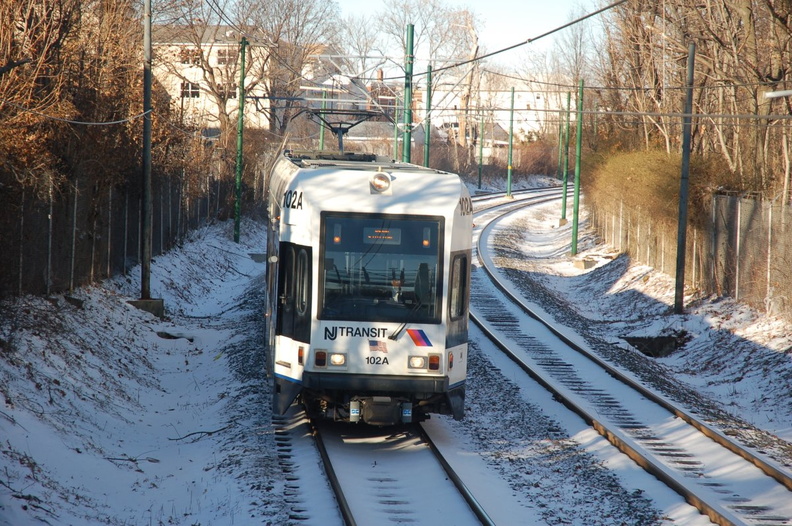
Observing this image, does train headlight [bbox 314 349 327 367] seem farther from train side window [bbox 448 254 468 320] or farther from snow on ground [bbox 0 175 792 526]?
train side window [bbox 448 254 468 320]

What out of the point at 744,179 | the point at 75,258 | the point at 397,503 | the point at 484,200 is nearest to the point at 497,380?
the point at 397,503

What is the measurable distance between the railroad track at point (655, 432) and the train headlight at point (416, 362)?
2.77 metres

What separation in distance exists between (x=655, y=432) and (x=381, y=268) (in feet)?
15.4

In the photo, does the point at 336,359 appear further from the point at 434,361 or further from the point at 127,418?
the point at 127,418

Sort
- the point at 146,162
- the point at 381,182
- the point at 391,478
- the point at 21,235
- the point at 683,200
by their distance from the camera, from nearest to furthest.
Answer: the point at 391,478
the point at 381,182
the point at 21,235
the point at 146,162
the point at 683,200

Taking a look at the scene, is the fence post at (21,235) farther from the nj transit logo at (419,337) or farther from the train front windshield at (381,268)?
the nj transit logo at (419,337)

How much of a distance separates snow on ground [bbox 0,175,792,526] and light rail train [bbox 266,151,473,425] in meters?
1.11

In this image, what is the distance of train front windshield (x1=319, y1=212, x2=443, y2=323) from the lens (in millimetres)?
10328

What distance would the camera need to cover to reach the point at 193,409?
12.9 m

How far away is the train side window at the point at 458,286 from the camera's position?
10.6 meters

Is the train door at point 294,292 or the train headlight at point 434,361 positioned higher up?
the train door at point 294,292

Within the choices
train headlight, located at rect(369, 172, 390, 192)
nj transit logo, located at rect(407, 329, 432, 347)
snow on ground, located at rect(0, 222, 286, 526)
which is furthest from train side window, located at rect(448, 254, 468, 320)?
snow on ground, located at rect(0, 222, 286, 526)

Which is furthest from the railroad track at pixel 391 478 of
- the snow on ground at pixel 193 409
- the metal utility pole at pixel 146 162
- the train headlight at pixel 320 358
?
the metal utility pole at pixel 146 162

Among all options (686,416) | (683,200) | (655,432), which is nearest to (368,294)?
(655,432)
